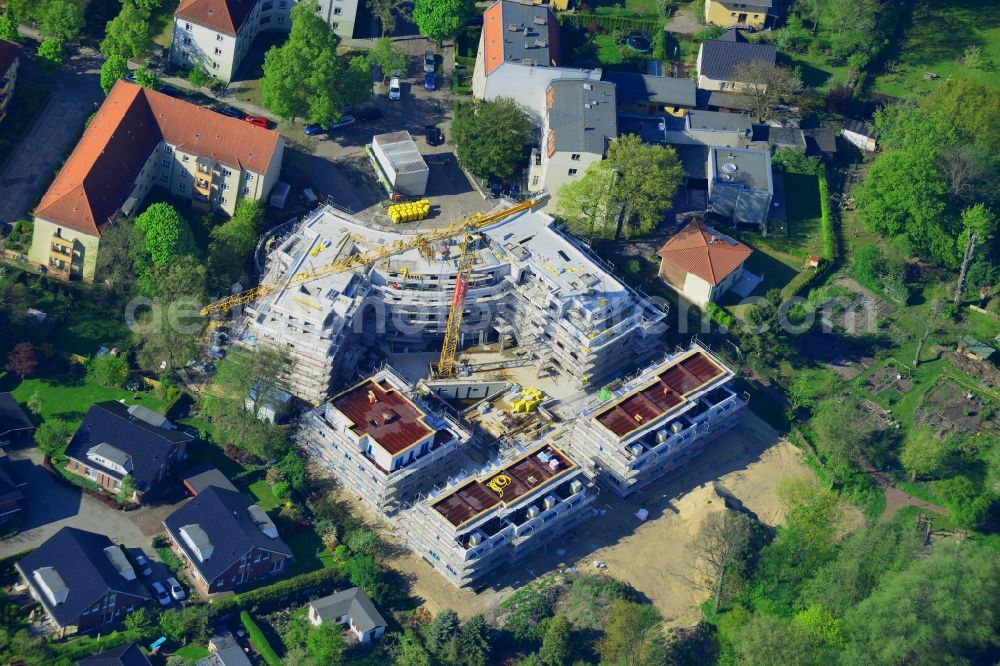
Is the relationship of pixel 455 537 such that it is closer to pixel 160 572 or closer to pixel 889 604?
pixel 160 572

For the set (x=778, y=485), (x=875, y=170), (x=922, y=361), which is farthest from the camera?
(x=875, y=170)

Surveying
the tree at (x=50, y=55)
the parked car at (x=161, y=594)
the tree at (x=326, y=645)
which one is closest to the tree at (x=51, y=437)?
the parked car at (x=161, y=594)

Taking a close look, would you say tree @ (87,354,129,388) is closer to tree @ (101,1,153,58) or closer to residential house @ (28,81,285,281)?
residential house @ (28,81,285,281)

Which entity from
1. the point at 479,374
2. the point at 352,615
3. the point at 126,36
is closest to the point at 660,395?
the point at 479,374

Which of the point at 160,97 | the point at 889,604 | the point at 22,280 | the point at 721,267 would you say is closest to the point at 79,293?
the point at 22,280

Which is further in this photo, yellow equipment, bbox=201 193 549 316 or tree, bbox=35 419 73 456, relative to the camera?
yellow equipment, bbox=201 193 549 316

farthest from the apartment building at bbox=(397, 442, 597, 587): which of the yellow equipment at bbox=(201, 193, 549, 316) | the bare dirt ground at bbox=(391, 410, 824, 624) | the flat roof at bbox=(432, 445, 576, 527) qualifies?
the yellow equipment at bbox=(201, 193, 549, 316)
